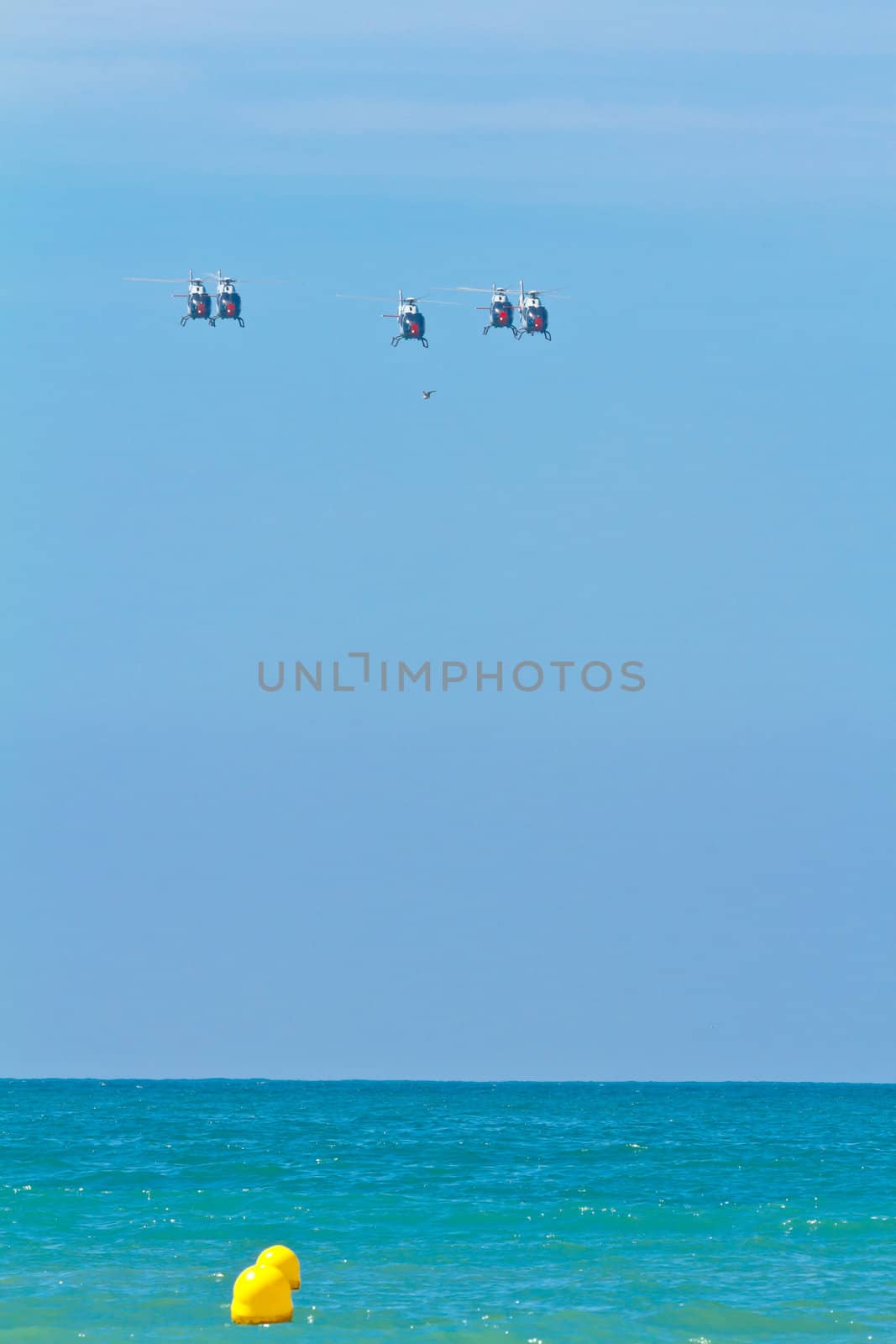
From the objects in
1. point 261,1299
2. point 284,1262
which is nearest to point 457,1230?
point 284,1262

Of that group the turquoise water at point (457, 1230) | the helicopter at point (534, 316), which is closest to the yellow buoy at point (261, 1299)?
the turquoise water at point (457, 1230)

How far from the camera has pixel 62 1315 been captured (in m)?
21.9

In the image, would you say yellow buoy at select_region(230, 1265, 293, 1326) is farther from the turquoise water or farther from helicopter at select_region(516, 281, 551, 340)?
helicopter at select_region(516, 281, 551, 340)

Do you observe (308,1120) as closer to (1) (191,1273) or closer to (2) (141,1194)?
(2) (141,1194)

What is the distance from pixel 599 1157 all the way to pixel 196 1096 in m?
37.5

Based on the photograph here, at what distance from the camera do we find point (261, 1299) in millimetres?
21297

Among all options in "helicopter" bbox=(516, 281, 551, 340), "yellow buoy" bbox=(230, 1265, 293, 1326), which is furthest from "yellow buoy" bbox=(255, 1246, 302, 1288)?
"helicopter" bbox=(516, 281, 551, 340)

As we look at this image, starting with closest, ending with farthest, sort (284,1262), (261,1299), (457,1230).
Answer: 1. (261,1299)
2. (284,1262)
3. (457,1230)

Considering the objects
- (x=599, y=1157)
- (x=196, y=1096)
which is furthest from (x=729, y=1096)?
(x=599, y=1157)

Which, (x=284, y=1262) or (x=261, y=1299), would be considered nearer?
(x=261, y=1299)

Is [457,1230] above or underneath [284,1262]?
underneath

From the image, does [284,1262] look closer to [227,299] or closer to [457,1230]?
[457,1230]

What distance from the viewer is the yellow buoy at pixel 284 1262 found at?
72.4 ft

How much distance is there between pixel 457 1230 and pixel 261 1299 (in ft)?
22.9
